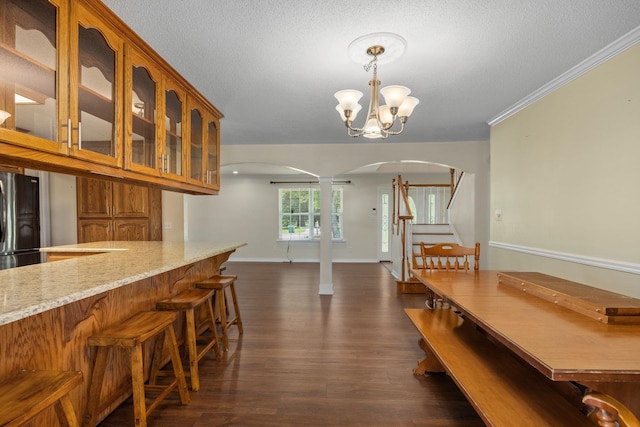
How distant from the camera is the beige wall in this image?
1916 mm

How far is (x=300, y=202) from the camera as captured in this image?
7688 millimetres

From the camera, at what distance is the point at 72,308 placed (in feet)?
5.09

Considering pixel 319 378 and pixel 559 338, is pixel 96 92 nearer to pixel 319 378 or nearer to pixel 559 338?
pixel 319 378

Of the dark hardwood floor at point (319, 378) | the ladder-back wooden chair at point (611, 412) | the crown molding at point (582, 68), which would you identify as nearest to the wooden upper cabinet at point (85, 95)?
the dark hardwood floor at point (319, 378)

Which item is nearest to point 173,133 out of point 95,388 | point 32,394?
point 95,388

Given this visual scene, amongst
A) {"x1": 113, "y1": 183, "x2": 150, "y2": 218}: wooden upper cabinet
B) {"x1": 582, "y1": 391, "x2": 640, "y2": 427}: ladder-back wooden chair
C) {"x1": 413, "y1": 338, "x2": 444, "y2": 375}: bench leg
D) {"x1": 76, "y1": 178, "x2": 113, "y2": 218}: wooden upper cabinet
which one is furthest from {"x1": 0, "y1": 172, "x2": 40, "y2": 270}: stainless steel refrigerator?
{"x1": 582, "y1": 391, "x2": 640, "y2": 427}: ladder-back wooden chair

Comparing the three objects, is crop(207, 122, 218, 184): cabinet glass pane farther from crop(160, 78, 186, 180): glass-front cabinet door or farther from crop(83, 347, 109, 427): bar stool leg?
crop(83, 347, 109, 427): bar stool leg

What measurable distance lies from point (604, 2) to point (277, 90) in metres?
2.08

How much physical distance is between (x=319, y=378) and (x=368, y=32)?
2.29 m

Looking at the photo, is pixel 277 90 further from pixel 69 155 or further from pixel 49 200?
pixel 49 200

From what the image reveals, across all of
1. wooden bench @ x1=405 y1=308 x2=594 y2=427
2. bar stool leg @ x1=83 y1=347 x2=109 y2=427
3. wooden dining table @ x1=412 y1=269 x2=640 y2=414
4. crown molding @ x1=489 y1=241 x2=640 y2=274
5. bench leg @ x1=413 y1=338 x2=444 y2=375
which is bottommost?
bench leg @ x1=413 y1=338 x2=444 y2=375

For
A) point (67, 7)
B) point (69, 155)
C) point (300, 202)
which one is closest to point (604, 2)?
point (67, 7)

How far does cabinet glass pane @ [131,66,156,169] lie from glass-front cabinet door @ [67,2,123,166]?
138mm

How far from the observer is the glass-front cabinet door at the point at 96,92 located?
1.50m
